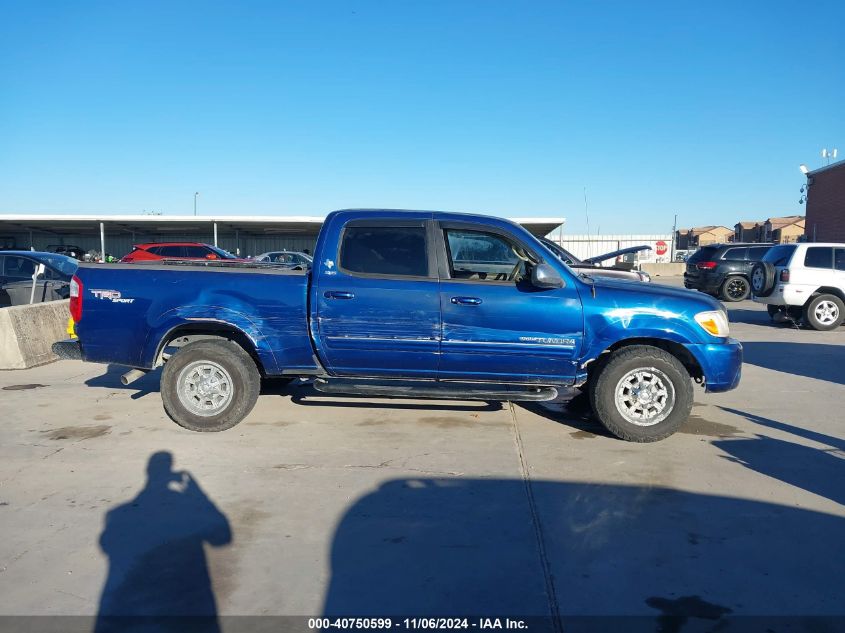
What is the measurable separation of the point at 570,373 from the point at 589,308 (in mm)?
601

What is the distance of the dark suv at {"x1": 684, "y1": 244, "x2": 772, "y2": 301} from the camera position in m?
18.6

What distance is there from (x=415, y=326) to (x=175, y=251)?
71.4 feet

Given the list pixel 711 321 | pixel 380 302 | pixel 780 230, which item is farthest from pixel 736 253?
pixel 780 230

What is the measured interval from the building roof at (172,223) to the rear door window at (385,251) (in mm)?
24546

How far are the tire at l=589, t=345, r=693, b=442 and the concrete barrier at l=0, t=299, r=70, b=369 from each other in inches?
289

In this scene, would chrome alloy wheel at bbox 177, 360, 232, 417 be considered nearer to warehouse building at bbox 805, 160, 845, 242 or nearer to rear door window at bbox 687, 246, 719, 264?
rear door window at bbox 687, 246, 719, 264

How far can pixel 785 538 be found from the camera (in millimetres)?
3770

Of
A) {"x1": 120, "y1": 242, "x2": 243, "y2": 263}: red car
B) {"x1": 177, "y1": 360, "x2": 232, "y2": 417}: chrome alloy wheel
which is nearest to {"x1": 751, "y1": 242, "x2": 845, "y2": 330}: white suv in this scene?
{"x1": 177, "y1": 360, "x2": 232, "y2": 417}: chrome alloy wheel

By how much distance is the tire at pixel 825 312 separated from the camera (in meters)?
12.7

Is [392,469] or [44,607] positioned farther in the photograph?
[392,469]

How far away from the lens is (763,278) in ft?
42.2

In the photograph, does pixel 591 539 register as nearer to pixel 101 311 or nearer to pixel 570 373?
pixel 570 373

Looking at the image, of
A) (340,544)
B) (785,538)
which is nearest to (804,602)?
(785,538)

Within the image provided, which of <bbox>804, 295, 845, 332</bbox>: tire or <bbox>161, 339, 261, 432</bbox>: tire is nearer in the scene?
<bbox>161, 339, 261, 432</bbox>: tire
